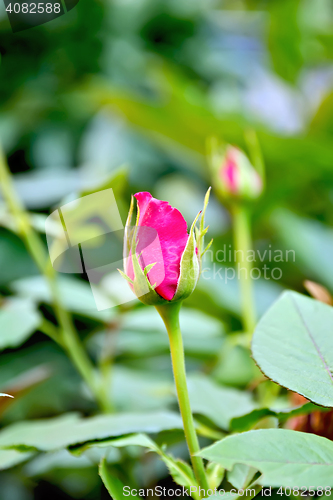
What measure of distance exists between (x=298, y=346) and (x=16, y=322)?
25cm

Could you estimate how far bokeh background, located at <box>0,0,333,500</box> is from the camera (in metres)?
0.52

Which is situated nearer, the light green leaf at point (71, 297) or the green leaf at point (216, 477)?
the green leaf at point (216, 477)

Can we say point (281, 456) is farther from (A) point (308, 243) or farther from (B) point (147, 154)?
(B) point (147, 154)

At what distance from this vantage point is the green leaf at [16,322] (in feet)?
1.20

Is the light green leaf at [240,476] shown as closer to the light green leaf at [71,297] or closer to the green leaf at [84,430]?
the green leaf at [84,430]

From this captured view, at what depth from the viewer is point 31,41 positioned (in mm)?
1195

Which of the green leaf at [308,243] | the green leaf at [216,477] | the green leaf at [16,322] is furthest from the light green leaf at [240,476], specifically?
the green leaf at [308,243]

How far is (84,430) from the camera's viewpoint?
0.28 m

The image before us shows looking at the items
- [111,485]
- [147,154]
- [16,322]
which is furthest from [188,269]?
[147,154]

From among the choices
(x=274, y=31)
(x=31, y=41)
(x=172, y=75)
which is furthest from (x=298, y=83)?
(x=31, y=41)

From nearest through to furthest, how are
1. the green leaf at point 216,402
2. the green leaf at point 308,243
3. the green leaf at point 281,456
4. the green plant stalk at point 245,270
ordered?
the green leaf at point 281,456
the green leaf at point 216,402
the green plant stalk at point 245,270
the green leaf at point 308,243

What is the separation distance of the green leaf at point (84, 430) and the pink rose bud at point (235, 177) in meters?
0.27

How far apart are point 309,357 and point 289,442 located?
0.05m

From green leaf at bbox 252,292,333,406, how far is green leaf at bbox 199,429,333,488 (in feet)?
0.07
